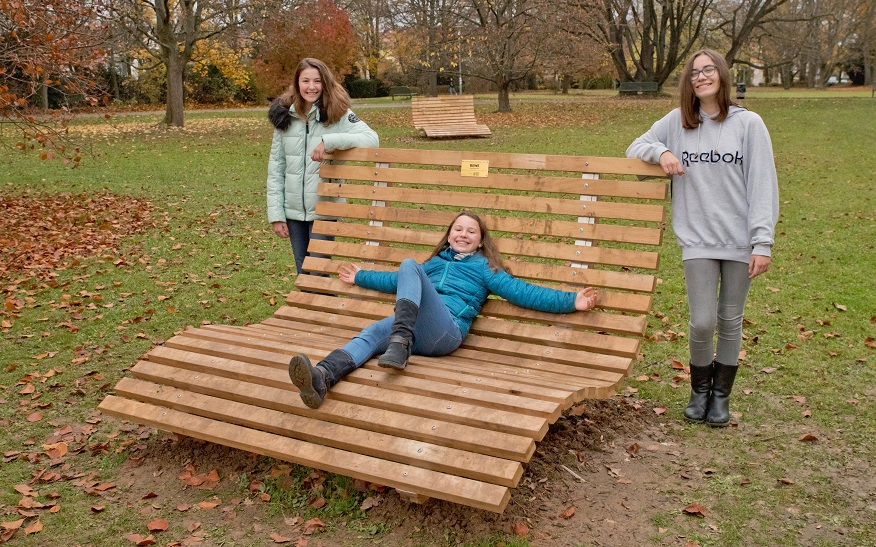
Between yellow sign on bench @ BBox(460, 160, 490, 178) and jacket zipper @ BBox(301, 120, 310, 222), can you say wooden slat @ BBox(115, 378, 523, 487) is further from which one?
yellow sign on bench @ BBox(460, 160, 490, 178)

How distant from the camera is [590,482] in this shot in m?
4.27

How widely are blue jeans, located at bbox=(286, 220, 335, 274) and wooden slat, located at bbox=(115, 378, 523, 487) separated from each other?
1.69 m

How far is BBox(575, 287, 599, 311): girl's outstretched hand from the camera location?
4703 mm

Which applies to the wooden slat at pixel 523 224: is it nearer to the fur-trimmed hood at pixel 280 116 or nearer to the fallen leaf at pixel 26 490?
the fur-trimmed hood at pixel 280 116

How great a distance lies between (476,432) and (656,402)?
81.1 inches

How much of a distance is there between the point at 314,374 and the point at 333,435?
0.30 meters

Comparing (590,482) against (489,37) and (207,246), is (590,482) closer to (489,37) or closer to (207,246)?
(207,246)

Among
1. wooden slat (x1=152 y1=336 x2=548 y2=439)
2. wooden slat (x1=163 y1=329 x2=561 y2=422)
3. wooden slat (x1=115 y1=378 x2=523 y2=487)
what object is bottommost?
wooden slat (x1=115 y1=378 x2=523 y2=487)

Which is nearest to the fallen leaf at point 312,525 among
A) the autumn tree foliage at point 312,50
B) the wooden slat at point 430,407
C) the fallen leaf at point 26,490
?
the wooden slat at point 430,407

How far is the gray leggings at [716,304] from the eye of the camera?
15.0ft

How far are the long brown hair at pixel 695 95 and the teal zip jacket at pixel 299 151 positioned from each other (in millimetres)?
2161

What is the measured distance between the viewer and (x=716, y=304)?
15.4ft

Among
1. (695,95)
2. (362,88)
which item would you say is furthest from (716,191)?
(362,88)

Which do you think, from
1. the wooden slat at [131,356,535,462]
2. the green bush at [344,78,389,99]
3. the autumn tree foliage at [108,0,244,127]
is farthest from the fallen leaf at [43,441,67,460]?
the green bush at [344,78,389,99]
